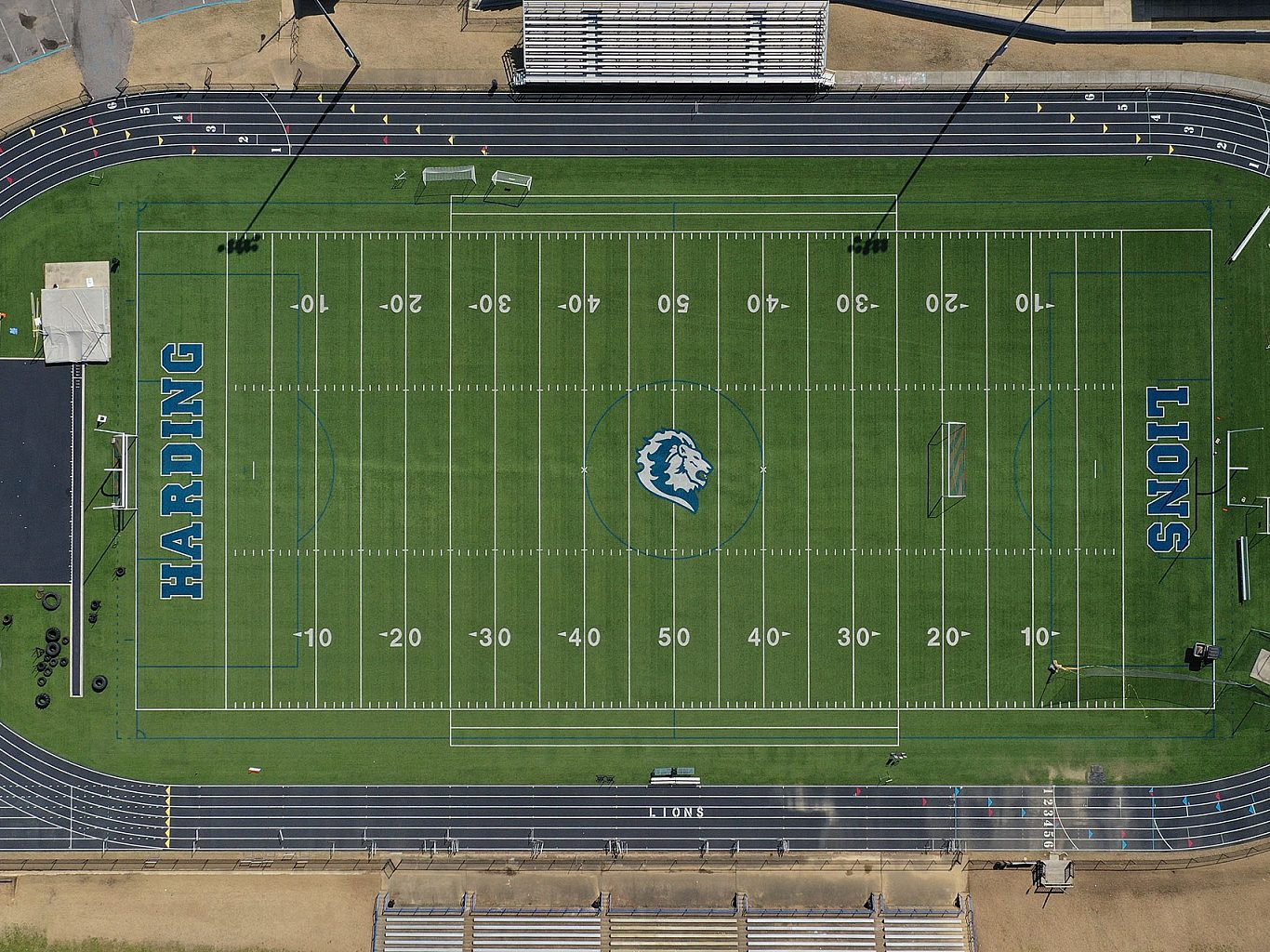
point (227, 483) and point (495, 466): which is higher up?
point (495, 466)

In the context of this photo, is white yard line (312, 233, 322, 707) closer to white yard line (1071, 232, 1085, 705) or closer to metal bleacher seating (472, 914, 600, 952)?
metal bleacher seating (472, 914, 600, 952)

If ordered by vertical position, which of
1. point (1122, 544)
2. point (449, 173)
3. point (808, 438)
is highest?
point (449, 173)

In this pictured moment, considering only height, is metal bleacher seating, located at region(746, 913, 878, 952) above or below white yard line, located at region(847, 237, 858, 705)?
below

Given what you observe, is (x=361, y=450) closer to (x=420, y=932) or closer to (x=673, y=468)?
(x=673, y=468)

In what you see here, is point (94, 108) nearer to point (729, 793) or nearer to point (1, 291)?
point (1, 291)

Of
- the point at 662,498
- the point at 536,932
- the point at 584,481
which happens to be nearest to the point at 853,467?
the point at 662,498

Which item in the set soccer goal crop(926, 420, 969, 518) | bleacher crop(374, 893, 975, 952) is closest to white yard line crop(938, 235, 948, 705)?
soccer goal crop(926, 420, 969, 518)
